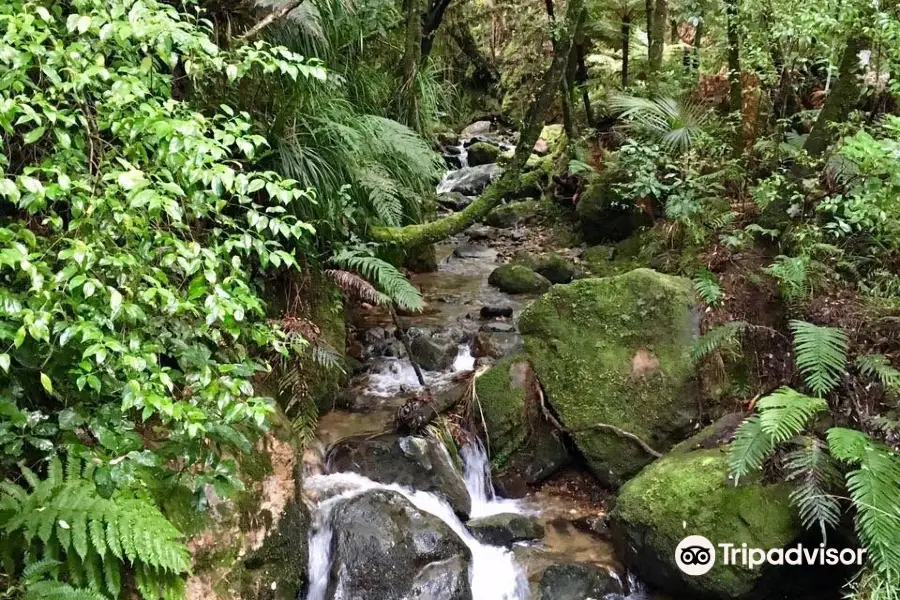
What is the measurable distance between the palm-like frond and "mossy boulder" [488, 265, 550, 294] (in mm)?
2276

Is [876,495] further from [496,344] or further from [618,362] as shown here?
[496,344]

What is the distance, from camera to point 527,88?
12.5m

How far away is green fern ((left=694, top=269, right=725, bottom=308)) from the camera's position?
477 centimetres

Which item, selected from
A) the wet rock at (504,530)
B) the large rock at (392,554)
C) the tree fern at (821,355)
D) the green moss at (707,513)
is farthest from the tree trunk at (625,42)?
the large rock at (392,554)

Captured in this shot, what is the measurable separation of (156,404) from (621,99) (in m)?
6.25

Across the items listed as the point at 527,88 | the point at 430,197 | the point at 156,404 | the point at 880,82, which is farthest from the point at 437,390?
the point at 527,88

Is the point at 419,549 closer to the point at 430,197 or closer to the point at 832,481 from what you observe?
the point at 832,481

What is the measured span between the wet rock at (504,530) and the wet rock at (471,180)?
906 centimetres

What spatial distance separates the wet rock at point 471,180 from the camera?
12703 mm

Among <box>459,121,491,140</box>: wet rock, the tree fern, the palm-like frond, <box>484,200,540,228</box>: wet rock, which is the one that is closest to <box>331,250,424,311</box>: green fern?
the tree fern

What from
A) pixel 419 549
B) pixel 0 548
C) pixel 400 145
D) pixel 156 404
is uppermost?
pixel 400 145

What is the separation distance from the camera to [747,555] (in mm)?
3514

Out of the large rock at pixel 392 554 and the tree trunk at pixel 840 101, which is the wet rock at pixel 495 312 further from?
the tree trunk at pixel 840 101

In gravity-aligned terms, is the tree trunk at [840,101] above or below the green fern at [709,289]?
above
